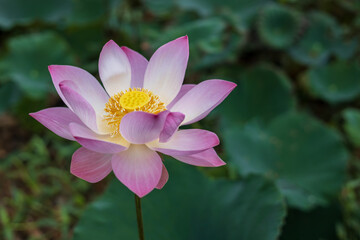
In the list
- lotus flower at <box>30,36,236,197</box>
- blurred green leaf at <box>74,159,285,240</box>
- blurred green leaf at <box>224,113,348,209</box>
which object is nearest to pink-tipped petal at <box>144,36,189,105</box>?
lotus flower at <box>30,36,236,197</box>

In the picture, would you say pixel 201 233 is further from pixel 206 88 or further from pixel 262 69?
pixel 262 69

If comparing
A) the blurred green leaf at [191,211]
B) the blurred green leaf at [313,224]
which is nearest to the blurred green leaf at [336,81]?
the blurred green leaf at [313,224]

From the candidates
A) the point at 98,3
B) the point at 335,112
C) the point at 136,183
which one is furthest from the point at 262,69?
the point at 136,183

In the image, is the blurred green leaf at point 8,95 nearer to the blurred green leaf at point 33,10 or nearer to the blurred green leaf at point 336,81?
the blurred green leaf at point 33,10

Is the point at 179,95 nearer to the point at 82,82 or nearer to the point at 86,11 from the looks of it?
the point at 82,82

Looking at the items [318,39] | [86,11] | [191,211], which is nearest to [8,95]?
[86,11]

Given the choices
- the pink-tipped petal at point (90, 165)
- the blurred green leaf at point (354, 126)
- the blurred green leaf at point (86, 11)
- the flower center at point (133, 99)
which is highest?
the flower center at point (133, 99)

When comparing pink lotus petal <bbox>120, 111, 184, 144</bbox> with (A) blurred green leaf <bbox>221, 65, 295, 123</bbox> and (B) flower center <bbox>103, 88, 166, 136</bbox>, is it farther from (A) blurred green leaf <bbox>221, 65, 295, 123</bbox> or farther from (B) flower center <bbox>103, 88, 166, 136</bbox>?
(A) blurred green leaf <bbox>221, 65, 295, 123</bbox>
